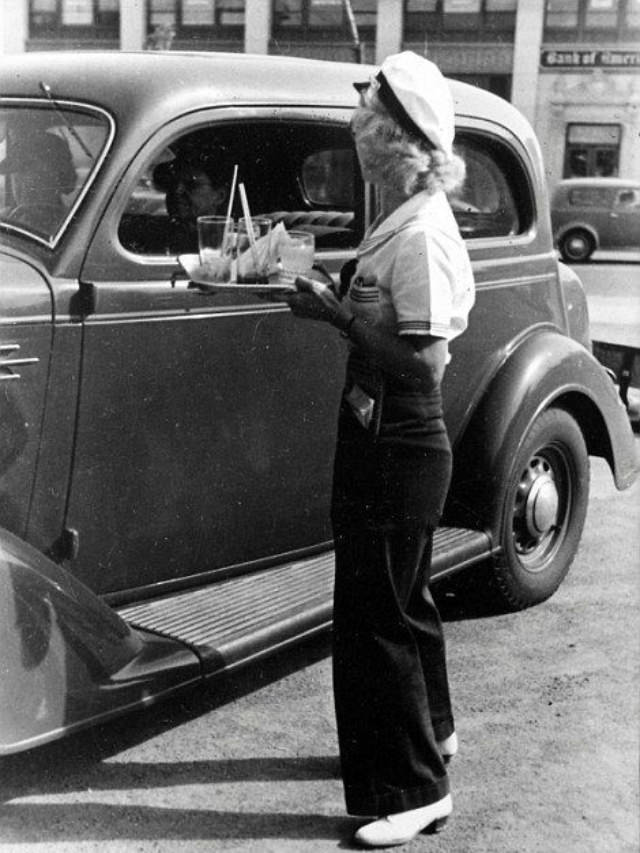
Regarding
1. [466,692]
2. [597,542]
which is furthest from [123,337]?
[597,542]

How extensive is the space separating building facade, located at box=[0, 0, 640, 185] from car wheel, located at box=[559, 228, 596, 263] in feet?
11.0

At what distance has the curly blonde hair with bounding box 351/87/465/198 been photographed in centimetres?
241

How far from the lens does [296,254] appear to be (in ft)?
8.95

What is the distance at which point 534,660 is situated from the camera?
385 centimetres

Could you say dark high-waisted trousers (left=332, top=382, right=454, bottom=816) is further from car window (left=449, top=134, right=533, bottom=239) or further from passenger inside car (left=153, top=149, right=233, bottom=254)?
car window (left=449, top=134, right=533, bottom=239)

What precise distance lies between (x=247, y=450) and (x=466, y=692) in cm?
104

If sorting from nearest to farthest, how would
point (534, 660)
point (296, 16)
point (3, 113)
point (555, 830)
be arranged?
1. point (555, 830)
2. point (3, 113)
3. point (534, 660)
4. point (296, 16)

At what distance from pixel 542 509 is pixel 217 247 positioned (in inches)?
74.9

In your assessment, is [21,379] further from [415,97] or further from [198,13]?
[198,13]

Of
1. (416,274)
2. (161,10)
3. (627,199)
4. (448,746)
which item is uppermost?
(161,10)

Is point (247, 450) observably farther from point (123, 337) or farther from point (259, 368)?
point (123, 337)

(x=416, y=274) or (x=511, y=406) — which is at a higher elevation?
(x=416, y=274)

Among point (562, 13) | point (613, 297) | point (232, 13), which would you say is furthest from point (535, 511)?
point (562, 13)

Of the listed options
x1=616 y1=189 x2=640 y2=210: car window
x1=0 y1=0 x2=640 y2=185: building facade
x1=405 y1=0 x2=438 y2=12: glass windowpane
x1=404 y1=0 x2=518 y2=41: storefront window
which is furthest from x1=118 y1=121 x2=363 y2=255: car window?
x1=616 y1=189 x2=640 y2=210: car window
